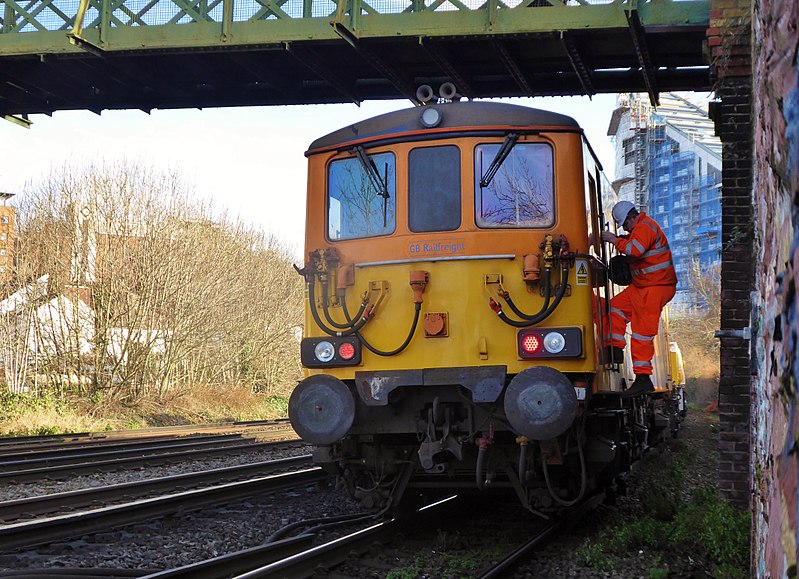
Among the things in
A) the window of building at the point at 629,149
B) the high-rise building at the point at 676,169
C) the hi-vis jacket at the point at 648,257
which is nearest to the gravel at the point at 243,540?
the hi-vis jacket at the point at 648,257

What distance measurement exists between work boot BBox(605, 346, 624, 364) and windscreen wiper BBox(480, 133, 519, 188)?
5.49 ft

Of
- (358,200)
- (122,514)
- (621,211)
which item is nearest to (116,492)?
(122,514)

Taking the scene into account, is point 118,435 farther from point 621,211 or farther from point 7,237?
point 621,211

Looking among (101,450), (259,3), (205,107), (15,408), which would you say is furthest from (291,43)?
(15,408)

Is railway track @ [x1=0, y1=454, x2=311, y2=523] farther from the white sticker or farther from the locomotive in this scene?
the white sticker

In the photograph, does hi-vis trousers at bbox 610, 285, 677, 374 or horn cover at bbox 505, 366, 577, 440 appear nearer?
horn cover at bbox 505, 366, 577, 440

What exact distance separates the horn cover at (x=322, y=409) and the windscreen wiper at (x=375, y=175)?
148 centimetres

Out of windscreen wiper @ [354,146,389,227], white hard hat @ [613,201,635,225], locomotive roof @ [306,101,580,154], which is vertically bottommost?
white hard hat @ [613,201,635,225]

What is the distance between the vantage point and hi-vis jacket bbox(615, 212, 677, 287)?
7554 mm

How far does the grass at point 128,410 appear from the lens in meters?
18.9

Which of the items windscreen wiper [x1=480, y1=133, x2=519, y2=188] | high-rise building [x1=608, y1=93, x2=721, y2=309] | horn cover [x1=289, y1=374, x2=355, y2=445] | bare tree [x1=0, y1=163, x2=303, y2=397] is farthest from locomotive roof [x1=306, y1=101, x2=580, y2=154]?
high-rise building [x1=608, y1=93, x2=721, y2=309]

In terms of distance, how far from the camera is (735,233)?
26.1 ft

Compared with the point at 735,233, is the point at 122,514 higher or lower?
lower

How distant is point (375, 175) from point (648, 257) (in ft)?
7.89
